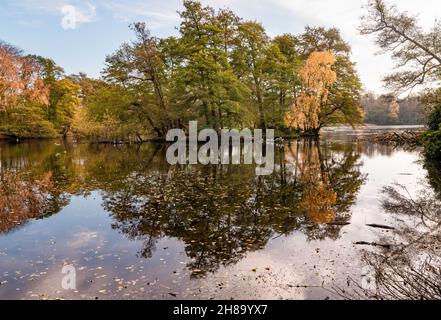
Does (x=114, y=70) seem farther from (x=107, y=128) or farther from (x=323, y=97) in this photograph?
(x=323, y=97)

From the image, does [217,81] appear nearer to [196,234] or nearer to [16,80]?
[196,234]

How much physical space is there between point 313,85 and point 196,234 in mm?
30761

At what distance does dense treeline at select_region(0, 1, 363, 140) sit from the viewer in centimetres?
3250

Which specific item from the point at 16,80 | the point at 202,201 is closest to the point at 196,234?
the point at 202,201

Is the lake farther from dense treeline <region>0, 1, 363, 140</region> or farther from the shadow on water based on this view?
dense treeline <region>0, 1, 363, 140</region>

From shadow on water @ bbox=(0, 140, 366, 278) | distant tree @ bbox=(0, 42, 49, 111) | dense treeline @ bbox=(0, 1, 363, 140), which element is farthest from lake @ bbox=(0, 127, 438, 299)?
distant tree @ bbox=(0, 42, 49, 111)

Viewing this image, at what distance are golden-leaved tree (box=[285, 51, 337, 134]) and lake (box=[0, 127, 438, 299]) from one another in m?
21.3

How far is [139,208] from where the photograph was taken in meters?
9.77

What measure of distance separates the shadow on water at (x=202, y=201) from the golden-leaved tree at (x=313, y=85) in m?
18.1

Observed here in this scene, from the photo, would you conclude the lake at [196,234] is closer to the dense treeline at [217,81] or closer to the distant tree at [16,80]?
the dense treeline at [217,81]

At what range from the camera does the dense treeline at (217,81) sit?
3250cm

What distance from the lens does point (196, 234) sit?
296 inches

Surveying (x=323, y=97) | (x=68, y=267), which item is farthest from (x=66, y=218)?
(x=323, y=97)

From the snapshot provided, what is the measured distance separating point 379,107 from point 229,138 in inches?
3221
